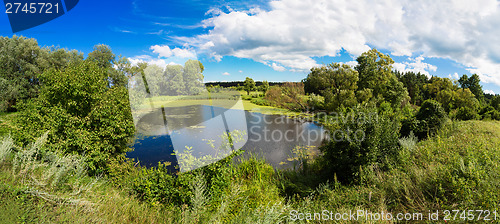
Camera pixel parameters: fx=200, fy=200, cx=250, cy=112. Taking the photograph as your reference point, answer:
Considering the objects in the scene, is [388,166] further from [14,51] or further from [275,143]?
[14,51]

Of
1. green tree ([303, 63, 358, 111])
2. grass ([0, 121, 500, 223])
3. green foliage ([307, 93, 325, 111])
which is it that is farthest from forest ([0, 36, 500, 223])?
green foliage ([307, 93, 325, 111])

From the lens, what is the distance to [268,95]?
3369cm

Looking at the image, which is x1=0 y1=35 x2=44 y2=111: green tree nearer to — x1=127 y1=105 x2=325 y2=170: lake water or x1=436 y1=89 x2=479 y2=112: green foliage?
x1=127 y1=105 x2=325 y2=170: lake water

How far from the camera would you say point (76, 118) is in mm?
7641

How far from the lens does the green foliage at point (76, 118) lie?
288 inches

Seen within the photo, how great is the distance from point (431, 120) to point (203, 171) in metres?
11.3

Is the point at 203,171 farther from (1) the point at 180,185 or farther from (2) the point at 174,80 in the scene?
(2) the point at 174,80

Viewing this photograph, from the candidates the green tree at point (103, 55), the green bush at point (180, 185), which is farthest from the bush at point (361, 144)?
the green tree at point (103, 55)

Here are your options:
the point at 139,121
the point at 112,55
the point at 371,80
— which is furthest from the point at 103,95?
the point at 371,80

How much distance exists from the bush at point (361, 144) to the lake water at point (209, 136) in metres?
3.21

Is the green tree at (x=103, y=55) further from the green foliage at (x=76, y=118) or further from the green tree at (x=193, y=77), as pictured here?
the green tree at (x=193, y=77)

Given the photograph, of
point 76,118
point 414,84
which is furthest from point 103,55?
point 414,84

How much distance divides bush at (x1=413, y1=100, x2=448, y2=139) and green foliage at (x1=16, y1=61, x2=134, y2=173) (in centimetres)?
1410

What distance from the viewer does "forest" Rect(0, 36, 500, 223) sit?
136 inches
